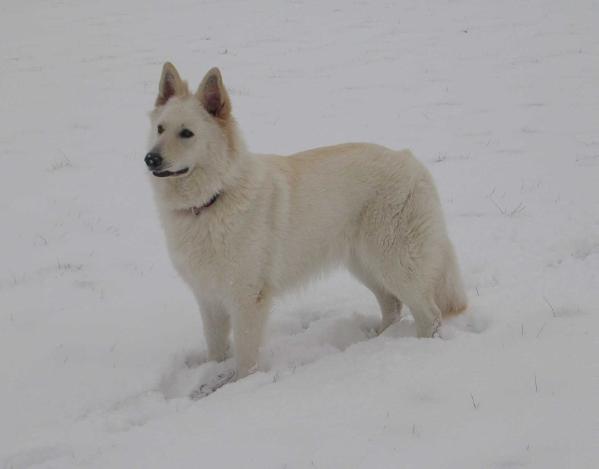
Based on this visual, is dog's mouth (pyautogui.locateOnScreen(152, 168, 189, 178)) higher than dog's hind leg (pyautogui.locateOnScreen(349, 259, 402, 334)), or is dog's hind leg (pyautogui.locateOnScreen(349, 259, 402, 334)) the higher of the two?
dog's mouth (pyautogui.locateOnScreen(152, 168, 189, 178))

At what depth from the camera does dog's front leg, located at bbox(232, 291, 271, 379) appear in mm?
3600

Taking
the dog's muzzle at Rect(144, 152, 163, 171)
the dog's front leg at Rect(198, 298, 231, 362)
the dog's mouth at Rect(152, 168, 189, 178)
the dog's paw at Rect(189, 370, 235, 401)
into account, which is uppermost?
the dog's muzzle at Rect(144, 152, 163, 171)

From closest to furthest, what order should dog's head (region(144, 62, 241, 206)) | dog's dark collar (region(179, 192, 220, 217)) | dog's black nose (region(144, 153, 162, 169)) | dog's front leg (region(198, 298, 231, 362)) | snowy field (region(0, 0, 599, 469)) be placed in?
1. snowy field (region(0, 0, 599, 469))
2. dog's black nose (region(144, 153, 162, 169))
3. dog's head (region(144, 62, 241, 206))
4. dog's dark collar (region(179, 192, 220, 217))
5. dog's front leg (region(198, 298, 231, 362))

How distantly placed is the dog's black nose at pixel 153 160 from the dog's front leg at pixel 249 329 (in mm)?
1015

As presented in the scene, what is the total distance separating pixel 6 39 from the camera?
1512cm

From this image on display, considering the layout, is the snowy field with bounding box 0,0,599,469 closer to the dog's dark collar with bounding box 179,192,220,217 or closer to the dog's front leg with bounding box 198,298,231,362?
the dog's front leg with bounding box 198,298,231,362

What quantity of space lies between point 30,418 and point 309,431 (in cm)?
165

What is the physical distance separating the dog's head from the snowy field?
1.28 meters

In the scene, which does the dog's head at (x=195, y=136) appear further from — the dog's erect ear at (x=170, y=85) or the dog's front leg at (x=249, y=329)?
the dog's front leg at (x=249, y=329)

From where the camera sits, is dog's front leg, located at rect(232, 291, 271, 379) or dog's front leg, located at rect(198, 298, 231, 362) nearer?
dog's front leg, located at rect(232, 291, 271, 379)

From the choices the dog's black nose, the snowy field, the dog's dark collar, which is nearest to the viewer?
the snowy field

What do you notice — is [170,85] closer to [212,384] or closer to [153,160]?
[153,160]

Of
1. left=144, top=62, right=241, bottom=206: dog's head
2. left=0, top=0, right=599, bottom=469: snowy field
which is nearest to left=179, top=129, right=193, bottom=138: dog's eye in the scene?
left=144, top=62, right=241, bottom=206: dog's head

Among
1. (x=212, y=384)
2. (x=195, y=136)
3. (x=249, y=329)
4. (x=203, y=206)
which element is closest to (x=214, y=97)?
(x=195, y=136)
